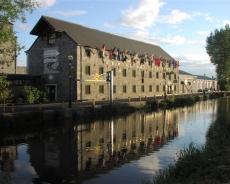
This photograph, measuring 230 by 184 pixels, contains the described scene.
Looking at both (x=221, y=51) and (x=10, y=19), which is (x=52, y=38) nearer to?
(x=10, y=19)

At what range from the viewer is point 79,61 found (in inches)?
1355

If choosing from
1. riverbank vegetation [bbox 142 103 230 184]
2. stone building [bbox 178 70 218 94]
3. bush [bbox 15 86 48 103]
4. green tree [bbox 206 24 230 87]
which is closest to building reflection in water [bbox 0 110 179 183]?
riverbank vegetation [bbox 142 103 230 184]

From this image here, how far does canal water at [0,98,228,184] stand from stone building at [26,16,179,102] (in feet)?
36.5

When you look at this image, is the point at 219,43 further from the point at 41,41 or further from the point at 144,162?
the point at 144,162

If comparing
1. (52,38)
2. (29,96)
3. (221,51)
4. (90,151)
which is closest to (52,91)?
(29,96)

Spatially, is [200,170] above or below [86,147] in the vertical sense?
above

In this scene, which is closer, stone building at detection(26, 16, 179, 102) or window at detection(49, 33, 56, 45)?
stone building at detection(26, 16, 179, 102)

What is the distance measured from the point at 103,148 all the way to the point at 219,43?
4976 centimetres

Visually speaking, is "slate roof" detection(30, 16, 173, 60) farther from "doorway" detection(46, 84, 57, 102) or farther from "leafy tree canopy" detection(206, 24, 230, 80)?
"leafy tree canopy" detection(206, 24, 230, 80)

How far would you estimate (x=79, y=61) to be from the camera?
34406mm

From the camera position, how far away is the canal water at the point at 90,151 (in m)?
9.87

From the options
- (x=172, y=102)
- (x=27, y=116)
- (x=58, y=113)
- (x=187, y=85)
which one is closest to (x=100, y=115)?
(x=58, y=113)

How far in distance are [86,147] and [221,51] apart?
50.0 m

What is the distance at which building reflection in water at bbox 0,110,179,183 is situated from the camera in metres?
10.6
